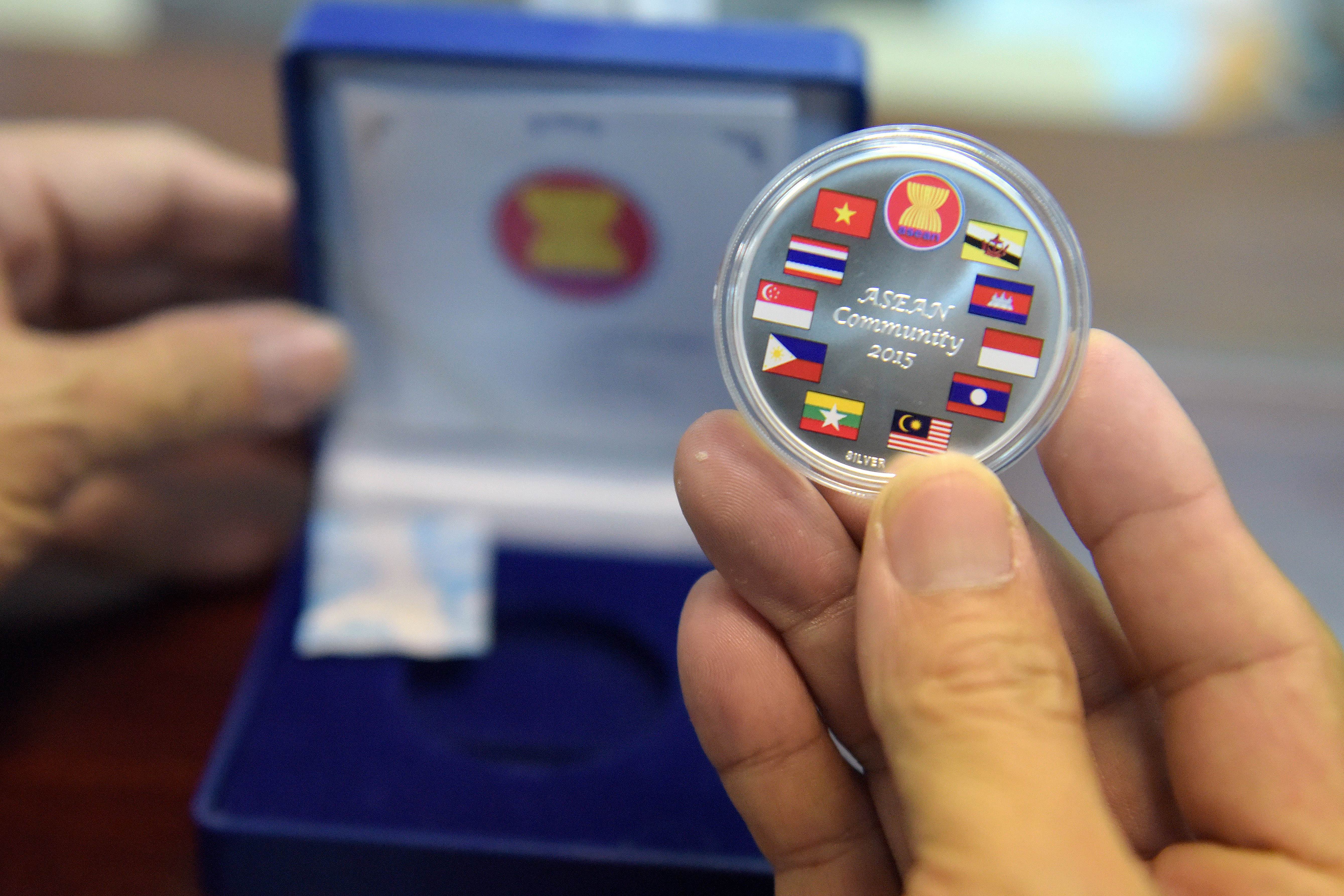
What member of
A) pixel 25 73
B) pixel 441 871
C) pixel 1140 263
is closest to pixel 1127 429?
pixel 441 871

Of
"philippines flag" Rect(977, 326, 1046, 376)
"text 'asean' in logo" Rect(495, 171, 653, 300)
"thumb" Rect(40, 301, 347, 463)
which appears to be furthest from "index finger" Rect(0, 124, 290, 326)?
"philippines flag" Rect(977, 326, 1046, 376)

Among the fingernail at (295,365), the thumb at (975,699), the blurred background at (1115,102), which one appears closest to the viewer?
the thumb at (975,699)

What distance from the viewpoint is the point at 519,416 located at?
96cm

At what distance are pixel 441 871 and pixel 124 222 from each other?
663mm

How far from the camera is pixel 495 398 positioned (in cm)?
95

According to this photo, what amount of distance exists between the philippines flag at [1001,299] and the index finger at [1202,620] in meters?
0.07

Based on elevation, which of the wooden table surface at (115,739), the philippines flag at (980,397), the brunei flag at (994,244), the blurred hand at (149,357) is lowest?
the wooden table surface at (115,739)

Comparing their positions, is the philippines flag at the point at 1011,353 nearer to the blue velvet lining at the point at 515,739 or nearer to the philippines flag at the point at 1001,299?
the philippines flag at the point at 1001,299

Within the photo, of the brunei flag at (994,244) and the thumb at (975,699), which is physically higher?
the brunei flag at (994,244)

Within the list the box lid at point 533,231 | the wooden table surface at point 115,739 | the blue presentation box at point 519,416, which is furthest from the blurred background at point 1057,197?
the box lid at point 533,231

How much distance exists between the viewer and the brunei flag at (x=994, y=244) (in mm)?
557

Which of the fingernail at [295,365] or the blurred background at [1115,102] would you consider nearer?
the fingernail at [295,365]

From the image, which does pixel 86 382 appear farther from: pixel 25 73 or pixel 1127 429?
pixel 25 73

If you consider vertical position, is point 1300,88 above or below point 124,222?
above
